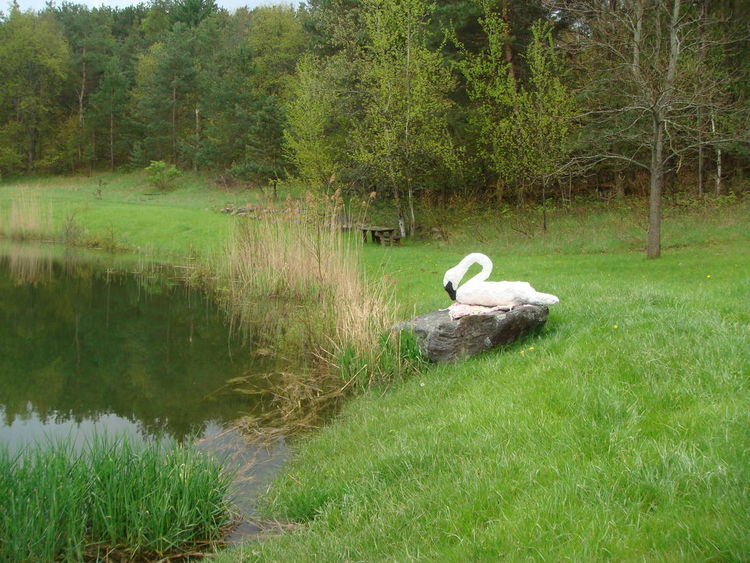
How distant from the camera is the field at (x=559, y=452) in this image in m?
2.77

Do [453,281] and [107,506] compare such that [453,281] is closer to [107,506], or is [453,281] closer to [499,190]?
[107,506]

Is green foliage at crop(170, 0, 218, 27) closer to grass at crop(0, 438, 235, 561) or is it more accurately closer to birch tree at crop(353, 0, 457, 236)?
birch tree at crop(353, 0, 457, 236)

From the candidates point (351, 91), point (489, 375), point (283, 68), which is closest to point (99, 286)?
point (351, 91)

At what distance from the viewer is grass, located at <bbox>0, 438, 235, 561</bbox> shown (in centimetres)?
357

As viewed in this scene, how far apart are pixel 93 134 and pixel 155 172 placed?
11335 mm

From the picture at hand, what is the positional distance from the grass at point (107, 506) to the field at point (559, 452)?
1.83 feet

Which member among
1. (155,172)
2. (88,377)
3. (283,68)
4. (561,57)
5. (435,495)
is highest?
(283,68)

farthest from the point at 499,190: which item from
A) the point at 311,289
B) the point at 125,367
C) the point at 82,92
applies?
the point at 82,92

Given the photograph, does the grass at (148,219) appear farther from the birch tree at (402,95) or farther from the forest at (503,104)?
the birch tree at (402,95)

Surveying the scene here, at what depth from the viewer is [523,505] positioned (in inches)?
120

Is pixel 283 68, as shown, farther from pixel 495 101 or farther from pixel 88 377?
pixel 88 377

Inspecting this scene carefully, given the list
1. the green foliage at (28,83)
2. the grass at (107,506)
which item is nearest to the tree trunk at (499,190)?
the grass at (107,506)

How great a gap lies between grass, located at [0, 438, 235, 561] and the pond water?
1.17 feet

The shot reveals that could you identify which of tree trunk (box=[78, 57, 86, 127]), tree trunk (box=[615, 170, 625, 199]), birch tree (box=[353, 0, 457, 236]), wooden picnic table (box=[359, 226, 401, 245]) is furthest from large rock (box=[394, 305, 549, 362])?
tree trunk (box=[78, 57, 86, 127])
